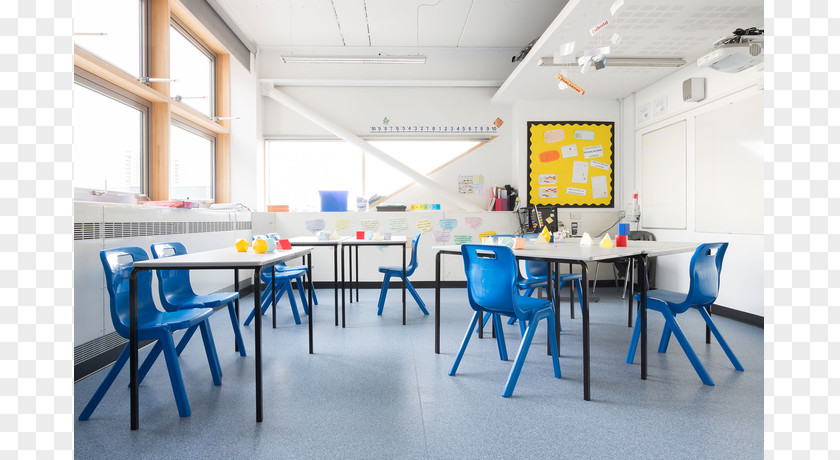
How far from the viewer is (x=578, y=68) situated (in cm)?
420

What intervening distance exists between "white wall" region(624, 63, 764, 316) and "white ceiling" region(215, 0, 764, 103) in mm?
216

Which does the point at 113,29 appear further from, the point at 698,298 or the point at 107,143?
the point at 698,298

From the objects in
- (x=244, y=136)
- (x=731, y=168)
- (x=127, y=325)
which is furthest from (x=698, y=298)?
(x=244, y=136)

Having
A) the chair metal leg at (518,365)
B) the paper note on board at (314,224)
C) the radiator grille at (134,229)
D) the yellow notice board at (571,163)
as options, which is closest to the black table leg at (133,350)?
the radiator grille at (134,229)

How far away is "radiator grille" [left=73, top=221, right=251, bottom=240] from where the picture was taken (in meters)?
2.28

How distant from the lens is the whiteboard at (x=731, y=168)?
3457 millimetres

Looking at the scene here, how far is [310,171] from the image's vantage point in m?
5.75

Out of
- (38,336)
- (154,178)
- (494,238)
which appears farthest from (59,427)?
(154,178)

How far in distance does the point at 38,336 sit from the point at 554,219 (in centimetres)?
508

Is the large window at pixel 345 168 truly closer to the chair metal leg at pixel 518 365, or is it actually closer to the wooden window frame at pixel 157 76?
the wooden window frame at pixel 157 76

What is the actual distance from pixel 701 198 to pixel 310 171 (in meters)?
4.89

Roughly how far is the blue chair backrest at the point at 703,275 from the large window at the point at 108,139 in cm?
409

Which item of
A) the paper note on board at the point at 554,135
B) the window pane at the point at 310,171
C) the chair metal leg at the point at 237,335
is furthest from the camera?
the window pane at the point at 310,171

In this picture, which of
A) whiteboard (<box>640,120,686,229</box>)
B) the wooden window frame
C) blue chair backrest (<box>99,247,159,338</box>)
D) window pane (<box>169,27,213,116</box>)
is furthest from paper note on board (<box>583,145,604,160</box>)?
blue chair backrest (<box>99,247,159,338</box>)
